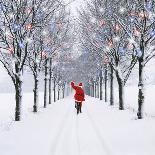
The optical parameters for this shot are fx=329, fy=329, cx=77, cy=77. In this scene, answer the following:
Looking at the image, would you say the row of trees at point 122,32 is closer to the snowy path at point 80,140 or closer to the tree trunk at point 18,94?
the snowy path at point 80,140

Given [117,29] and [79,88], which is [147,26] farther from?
[79,88]

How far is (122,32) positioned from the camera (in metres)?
22.3

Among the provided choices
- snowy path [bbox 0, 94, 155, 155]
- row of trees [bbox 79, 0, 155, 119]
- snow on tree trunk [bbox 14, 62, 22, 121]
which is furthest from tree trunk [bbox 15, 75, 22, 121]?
row of trees [bbox 79, 0, 155, 119]

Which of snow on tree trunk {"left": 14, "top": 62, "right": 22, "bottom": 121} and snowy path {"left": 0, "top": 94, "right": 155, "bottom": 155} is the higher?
snow on tree trunk {"left": 14, "top": 62, "right": 22, "bottom": 121}

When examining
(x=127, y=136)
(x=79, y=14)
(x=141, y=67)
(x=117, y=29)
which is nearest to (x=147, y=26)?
(x=141, y=67)

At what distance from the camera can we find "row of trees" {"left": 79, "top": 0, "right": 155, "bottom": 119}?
49.4ft

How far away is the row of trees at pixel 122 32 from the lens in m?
15.1

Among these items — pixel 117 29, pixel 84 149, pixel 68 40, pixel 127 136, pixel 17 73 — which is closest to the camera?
pixel 84 149

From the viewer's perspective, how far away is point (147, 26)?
591 inches

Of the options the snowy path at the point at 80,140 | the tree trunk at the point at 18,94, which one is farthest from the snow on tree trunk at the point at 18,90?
the snowy path at the point at 80,140

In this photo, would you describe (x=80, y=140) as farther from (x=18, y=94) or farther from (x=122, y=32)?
(x=122, y=32)

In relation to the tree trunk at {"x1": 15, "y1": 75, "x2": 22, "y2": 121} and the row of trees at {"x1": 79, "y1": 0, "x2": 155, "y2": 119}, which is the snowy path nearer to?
the tree trunk at {"x1": 15, "y1": 75, "x2": 22, "y2": 121}

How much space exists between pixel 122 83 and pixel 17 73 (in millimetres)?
8889

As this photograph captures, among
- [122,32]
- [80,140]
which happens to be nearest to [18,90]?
[80,140]
